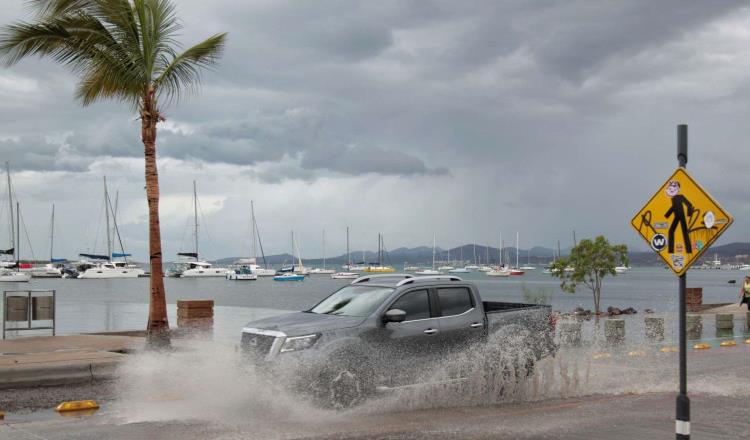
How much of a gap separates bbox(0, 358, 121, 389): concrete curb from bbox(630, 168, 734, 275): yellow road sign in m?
9.89

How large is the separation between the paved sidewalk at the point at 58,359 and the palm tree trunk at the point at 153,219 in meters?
0.78

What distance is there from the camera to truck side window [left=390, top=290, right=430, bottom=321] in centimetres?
1105

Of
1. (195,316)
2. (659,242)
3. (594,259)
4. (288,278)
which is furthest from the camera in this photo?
(288,278)

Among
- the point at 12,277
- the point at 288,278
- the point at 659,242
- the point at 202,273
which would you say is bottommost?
the point at 288,278

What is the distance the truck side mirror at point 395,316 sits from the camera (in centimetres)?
1052

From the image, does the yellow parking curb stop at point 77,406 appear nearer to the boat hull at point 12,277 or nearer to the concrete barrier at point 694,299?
the concrete barrier at point 694,299

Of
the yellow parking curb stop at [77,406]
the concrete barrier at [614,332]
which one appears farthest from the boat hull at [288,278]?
the yellow parking curb stop at [77,406]

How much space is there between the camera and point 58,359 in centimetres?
1404

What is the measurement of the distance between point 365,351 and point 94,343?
373 inches

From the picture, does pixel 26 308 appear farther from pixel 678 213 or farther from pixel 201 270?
pixel 201 270

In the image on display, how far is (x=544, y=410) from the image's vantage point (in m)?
10.7

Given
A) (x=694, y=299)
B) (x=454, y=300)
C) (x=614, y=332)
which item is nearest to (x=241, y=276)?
(x=694, y=299)

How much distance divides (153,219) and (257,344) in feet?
26.8

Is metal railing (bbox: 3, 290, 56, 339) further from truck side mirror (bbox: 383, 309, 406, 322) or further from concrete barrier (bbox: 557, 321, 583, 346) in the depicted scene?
concrete barrier (bbox: 557, 321, 583, 346)
